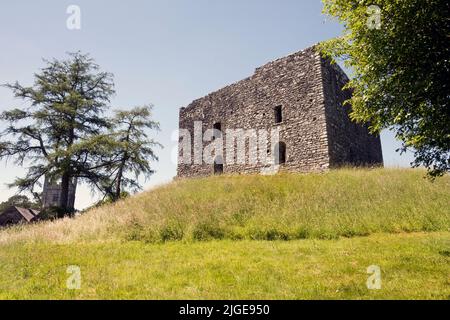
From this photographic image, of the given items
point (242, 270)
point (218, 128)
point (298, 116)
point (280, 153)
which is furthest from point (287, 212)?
point (218, 128)

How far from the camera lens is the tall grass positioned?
9.29 metres

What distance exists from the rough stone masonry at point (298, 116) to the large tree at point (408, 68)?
9.35 metres

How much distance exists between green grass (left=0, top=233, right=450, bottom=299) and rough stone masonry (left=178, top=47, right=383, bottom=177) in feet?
29.4

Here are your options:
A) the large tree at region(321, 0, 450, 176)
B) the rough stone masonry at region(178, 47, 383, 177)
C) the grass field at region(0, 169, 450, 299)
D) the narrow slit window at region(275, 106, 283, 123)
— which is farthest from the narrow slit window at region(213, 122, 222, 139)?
the large tree at region(321, 0, 450, 176)

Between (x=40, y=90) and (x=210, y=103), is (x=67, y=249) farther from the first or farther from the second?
(x=40, y=90)

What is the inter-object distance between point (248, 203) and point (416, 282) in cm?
719

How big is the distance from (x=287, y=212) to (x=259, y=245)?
108 inches

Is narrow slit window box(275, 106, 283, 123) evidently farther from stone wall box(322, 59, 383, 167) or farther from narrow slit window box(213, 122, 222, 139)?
narrow slit window box(213, 122, 222, 139)

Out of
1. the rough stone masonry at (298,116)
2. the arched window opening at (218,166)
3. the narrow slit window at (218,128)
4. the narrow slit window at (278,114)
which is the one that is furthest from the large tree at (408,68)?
the narrow slit window at (218,128)

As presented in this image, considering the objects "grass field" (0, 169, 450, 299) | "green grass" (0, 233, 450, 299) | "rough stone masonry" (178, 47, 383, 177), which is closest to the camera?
"green grass" (0, 233, 450, 299)

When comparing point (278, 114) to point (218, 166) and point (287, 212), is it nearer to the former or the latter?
point (218, 166)

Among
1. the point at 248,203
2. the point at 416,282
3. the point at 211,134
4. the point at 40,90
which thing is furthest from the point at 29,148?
the point at 416,282

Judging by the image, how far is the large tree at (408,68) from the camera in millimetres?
5844

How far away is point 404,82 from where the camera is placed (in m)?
6.13
